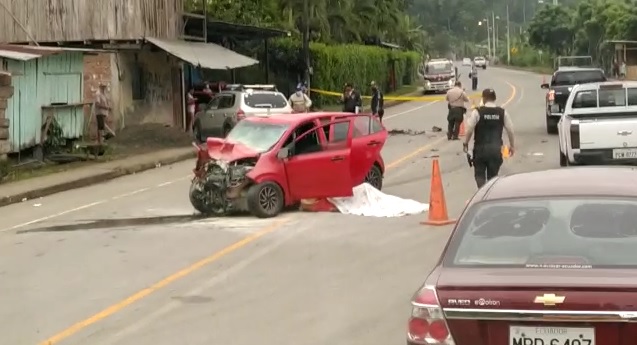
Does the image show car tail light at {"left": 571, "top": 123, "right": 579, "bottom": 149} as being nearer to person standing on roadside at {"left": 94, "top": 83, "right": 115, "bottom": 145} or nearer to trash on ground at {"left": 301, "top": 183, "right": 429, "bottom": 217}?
trash on ground at {"left": 301, "top": 183, "right": 429, "bottom": 217}

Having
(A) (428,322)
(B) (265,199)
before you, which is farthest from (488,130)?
(A) (428,322)

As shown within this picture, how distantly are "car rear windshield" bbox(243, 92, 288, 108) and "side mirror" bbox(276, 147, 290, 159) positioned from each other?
13.8m

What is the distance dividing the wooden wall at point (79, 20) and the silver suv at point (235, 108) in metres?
3.32

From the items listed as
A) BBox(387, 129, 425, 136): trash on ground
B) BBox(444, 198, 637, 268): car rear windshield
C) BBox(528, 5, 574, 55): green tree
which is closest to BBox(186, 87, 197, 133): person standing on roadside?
BBox(387, 129, 425, 136): trash on ground

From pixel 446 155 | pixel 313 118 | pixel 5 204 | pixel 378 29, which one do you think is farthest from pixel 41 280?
pixel 378 29

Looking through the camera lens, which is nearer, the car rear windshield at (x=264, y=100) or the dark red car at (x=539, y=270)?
the dark red car at (x=539, y=270)

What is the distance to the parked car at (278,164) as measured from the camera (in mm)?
15266

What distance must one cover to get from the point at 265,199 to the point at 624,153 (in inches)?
240

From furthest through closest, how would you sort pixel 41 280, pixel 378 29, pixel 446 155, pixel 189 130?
1. pixel 378 29
2. pixel 189 130
3. pixel 446 155
4. pixel 41 280

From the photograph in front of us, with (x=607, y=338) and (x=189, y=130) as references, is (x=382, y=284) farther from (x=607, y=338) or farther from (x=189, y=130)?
(x=189, y=130)

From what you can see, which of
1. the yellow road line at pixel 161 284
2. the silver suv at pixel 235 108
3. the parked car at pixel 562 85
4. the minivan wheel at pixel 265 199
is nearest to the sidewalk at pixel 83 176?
the silver suv at pixel 235 108

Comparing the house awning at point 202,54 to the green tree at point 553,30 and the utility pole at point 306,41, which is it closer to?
the utility pole at point 306,41

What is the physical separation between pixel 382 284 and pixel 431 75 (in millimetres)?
51083

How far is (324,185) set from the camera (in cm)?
1566
